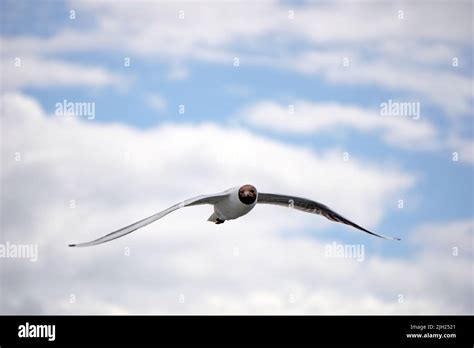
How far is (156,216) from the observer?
131 feet

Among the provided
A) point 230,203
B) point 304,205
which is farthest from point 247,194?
point 304,205

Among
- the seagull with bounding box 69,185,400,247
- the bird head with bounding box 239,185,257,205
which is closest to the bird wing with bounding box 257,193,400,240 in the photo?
the seagull with bounding box 69,185,400,247

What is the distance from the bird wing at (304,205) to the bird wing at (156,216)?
3821 mm

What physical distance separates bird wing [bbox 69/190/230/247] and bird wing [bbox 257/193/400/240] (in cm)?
382

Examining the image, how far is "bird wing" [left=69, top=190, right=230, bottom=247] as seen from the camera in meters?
37.7

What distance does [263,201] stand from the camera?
1864 inches

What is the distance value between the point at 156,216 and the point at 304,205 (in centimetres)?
1122

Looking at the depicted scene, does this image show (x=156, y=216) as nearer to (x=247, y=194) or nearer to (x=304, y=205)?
(x=247, y=194)
